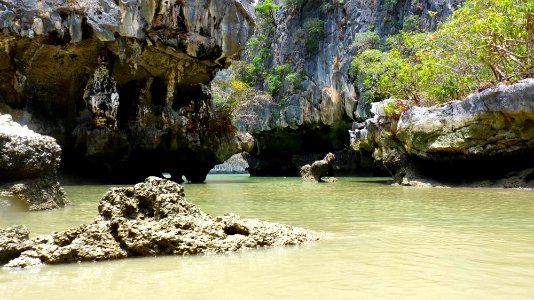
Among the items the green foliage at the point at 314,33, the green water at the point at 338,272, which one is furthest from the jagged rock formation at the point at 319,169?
the green water at the point at 338,272

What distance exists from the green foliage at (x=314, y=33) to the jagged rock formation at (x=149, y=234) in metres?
26.4

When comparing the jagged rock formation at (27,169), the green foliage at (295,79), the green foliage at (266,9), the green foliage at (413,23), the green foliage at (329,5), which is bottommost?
the jagged rock formation at (27,169)

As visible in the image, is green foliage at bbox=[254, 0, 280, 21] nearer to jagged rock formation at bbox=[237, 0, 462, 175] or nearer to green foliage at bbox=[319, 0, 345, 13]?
jagged rock formation at bbox=[237, 0, 462, 175]

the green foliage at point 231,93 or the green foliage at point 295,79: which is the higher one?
the green foliage at point 295,79

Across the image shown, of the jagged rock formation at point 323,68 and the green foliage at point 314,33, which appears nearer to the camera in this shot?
the jagged rock formation at point 323,68

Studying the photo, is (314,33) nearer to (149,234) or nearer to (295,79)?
(295,79)

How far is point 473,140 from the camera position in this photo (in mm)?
13344

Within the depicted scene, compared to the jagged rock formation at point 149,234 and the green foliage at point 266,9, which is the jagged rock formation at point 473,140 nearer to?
the jagged rock formation at point 149,234

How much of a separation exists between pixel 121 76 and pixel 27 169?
12073 mm

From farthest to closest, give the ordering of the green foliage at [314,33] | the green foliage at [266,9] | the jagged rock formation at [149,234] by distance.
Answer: the green foliage at [266,9] < the green foliage at [314,33] < the jagged rock formation at [149,234]

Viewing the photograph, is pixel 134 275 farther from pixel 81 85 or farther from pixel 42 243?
pixel 81 85

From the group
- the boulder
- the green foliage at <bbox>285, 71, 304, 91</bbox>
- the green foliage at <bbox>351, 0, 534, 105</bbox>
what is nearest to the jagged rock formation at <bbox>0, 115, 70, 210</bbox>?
the boulder

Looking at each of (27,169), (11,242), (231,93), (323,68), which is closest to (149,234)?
(11,242)

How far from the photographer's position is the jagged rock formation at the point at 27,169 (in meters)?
7.32
